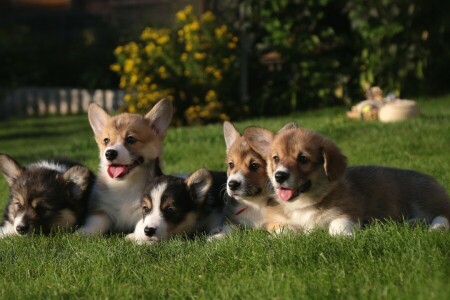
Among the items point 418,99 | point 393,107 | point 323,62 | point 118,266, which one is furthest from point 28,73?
point 118,266

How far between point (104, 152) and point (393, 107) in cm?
587

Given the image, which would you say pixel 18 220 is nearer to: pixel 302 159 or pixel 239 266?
pixel 239 266

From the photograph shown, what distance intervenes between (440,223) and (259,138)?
4.57 feet

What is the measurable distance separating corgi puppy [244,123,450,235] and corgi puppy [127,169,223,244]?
1.93 feet

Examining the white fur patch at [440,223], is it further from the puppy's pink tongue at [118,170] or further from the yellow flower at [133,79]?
the yellow flower at [133,79]

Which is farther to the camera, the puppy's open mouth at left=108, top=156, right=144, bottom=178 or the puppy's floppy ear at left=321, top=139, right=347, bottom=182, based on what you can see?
the puppy's open mouth at left=108, top=156, right=144, bottom=178

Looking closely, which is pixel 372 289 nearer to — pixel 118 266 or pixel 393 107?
pixel 118 266

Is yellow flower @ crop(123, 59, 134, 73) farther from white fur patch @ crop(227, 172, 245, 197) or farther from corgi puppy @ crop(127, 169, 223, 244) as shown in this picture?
white fur patch @ crop(227, 172, 245, 197)

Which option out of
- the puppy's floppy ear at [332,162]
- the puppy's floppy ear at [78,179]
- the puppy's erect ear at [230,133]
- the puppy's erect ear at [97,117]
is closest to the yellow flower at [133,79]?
the puppy's erect ear at [97,117]

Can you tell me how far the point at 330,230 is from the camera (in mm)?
4711

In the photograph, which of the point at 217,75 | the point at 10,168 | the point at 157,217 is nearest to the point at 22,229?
the point at 10,168

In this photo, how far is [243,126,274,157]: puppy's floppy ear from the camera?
5.20 metres

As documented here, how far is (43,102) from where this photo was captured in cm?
1770

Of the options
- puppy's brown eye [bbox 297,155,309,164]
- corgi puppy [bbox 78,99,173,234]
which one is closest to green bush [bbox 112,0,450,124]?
corgi puppy [bbox 78,99,173,234]
